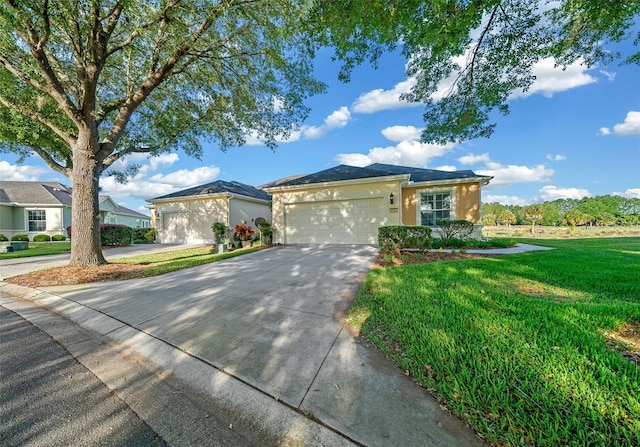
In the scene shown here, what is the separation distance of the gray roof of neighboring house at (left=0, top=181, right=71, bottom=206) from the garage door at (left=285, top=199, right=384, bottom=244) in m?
21.1

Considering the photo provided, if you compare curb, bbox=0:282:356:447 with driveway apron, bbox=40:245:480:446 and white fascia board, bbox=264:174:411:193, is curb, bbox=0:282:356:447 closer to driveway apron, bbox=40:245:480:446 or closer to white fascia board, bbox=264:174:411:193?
driveway apron, bbox=40:245:480:446

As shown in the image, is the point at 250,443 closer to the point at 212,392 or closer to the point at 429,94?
the point at 212,392

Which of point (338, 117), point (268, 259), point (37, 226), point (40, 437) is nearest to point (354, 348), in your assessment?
point (40, 437)

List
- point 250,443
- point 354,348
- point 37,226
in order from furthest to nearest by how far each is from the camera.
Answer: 1. point 37,226
2. point 354,348
3. point 250,443

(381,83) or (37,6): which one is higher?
(381,83)

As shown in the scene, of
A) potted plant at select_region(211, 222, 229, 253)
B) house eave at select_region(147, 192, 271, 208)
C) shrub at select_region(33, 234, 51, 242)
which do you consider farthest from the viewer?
shrub at select_region(33, 234, 51, 242)

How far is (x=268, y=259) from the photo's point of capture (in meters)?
7.61

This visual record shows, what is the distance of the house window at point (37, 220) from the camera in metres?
18.4

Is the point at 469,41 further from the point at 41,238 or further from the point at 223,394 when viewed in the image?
the point at 41,238

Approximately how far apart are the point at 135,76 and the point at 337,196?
8.44 meters

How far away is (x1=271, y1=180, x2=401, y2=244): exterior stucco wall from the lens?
9656mm

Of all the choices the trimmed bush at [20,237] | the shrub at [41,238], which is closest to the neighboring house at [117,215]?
the shrub at [41,238]

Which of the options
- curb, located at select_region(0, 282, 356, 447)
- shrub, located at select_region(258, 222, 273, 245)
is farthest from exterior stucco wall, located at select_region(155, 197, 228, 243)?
curb, located at select_region(0, 282, 356, 447)

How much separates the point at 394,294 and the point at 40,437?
3.75 meters
